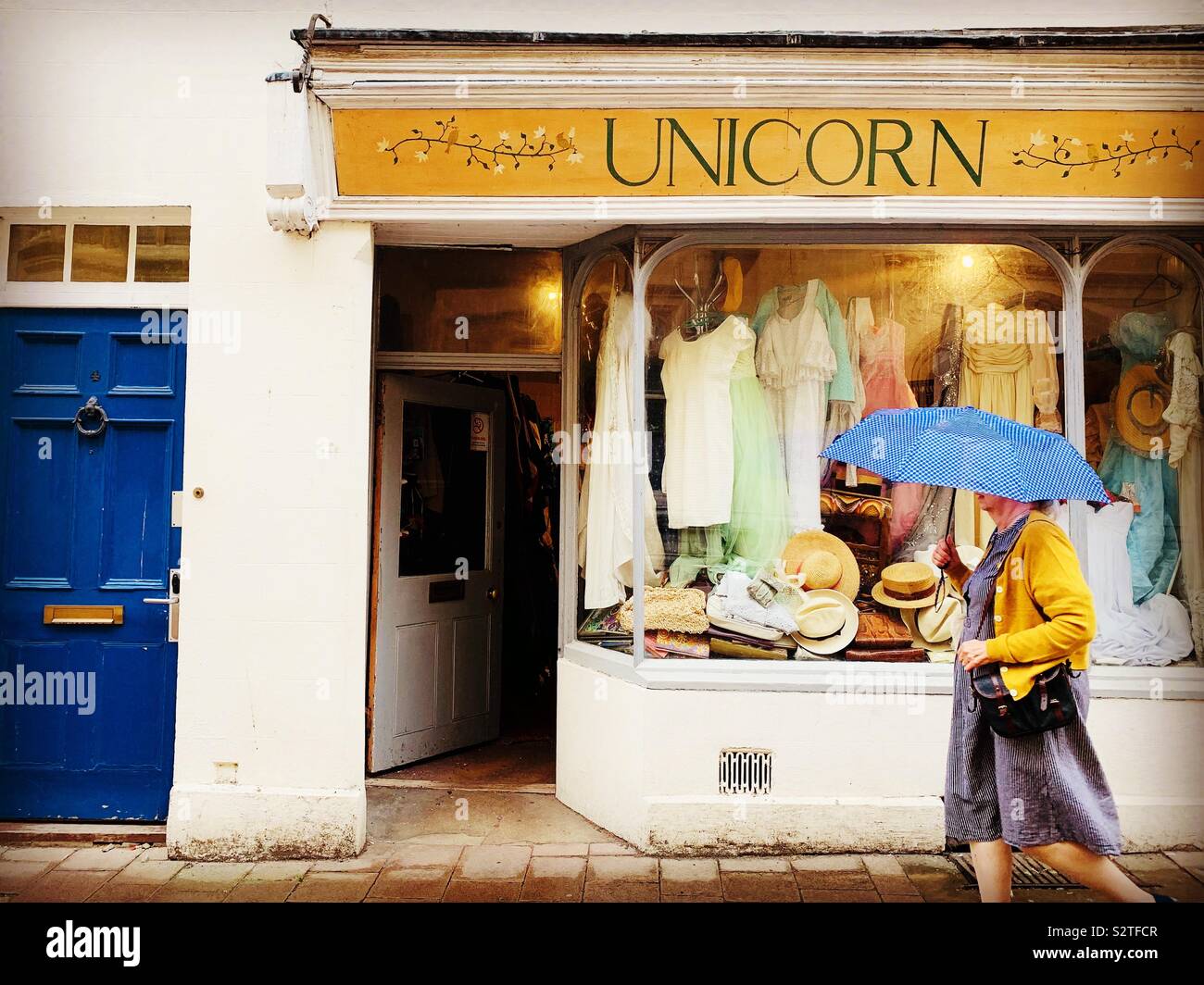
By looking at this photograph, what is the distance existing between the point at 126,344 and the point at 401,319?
1504 mm

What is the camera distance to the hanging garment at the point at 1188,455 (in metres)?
4.85

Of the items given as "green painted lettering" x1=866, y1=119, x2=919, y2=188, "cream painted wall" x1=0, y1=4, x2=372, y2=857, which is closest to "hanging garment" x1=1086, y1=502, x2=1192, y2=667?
"green painted lettering" x1=866, y1=119, x2=919, y2=188

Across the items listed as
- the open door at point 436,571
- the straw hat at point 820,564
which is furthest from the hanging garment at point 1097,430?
the open door at point 436,571

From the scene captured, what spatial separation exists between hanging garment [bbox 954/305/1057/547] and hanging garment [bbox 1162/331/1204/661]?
683mm

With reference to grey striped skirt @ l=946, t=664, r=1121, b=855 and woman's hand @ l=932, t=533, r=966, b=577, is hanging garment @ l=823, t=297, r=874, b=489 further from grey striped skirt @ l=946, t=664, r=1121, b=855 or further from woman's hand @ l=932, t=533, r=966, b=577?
grey striped skirt @ l=946, t=664, r=1121, b=855

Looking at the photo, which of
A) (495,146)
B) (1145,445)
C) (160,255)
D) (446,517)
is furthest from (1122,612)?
(160,255)

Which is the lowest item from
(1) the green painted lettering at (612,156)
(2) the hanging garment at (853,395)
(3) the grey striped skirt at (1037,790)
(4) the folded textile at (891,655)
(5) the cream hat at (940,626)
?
(3) the grey striped skirt at (1037,790)

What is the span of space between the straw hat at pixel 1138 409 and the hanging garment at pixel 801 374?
4.92ft

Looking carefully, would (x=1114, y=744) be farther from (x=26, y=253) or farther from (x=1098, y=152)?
(x=26, y=253)

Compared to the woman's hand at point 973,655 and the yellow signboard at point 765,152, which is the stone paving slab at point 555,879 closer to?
the woman's hand at point 973,655

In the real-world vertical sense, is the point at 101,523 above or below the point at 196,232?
below
